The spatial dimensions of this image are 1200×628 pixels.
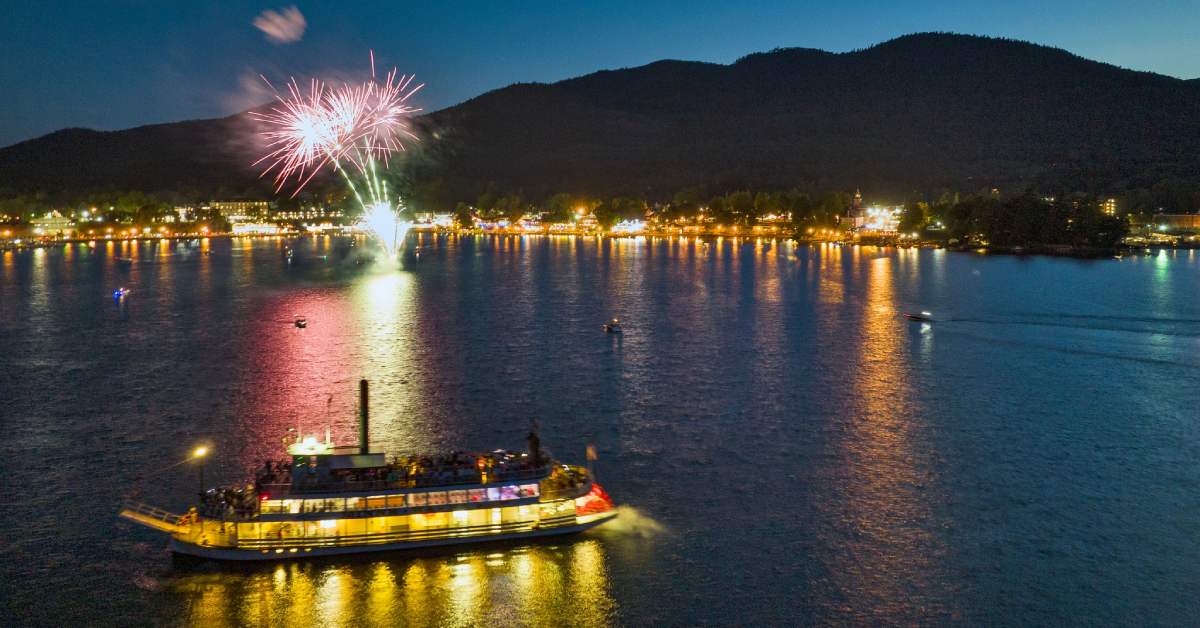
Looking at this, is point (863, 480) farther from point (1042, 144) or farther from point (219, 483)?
point (1042, 144)

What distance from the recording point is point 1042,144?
424 feet

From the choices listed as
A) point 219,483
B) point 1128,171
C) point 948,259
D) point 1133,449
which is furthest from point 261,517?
point 1128,171

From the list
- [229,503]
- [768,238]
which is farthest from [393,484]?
[768,238]

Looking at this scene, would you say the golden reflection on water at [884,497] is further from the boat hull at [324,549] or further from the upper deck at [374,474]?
the upper deck at [374,474]

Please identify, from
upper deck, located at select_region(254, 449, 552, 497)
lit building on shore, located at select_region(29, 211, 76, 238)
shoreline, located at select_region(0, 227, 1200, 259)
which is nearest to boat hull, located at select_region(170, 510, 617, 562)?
upper deck, located at select_region(254, 449, 552, 497)

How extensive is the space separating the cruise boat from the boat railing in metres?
0.01

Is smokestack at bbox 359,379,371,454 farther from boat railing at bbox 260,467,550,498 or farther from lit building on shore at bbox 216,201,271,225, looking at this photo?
lit building on shore at bbox 216,201,271,225

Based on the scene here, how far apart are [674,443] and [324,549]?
260 inches

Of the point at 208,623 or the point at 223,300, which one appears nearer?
the point at 208,623

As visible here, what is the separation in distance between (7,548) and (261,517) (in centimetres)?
332

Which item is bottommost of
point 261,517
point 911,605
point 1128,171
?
point 911,605

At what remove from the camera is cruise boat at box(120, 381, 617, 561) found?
1112 cm

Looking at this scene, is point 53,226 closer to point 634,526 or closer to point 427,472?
point 427,472

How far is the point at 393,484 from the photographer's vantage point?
11.6 meters
